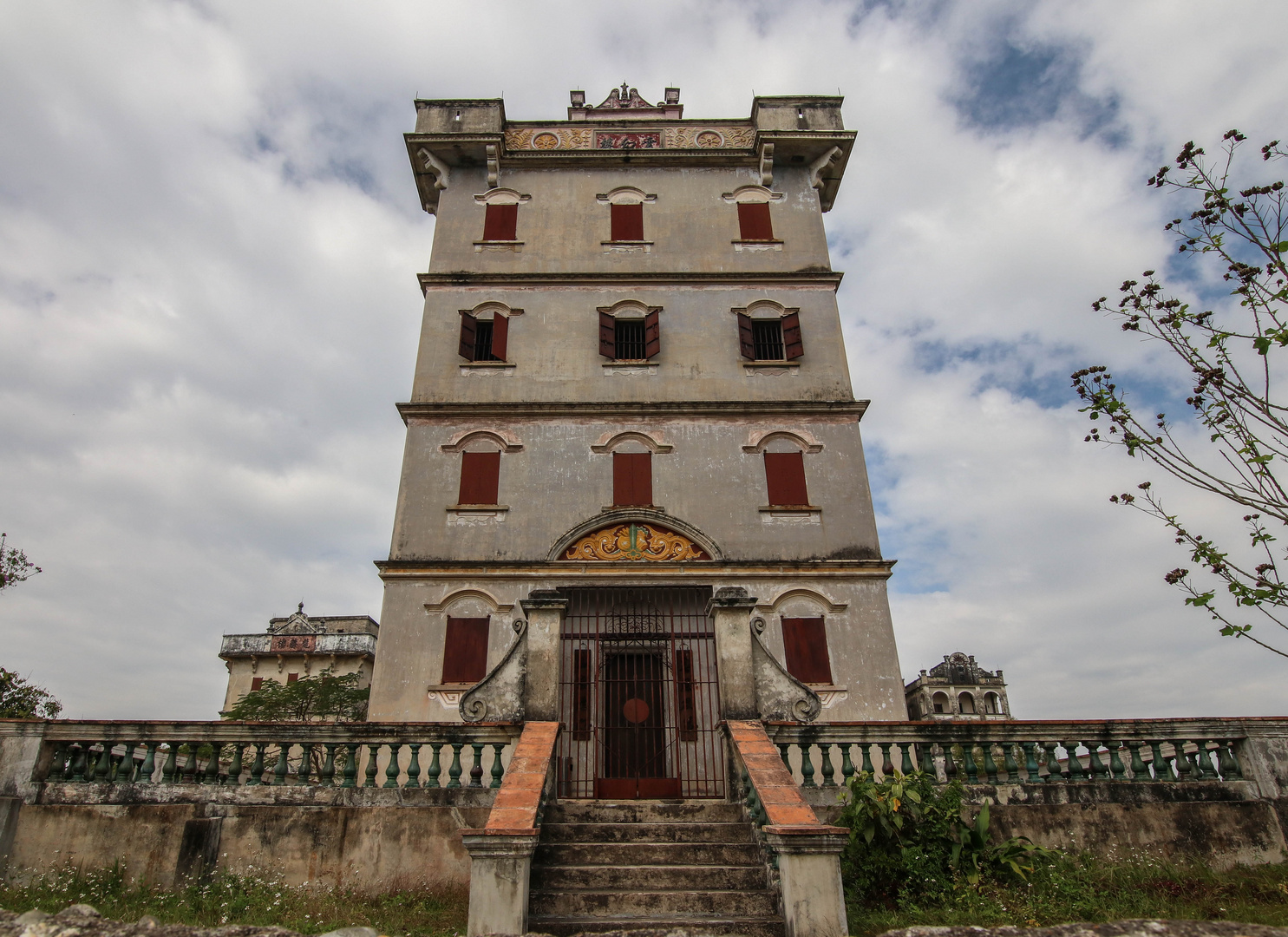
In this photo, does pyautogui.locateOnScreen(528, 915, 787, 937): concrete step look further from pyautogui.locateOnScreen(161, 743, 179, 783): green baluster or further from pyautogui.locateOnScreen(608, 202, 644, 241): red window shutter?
pyautogui.locateOnScreen(608, 202, 644, 241): red window shutter

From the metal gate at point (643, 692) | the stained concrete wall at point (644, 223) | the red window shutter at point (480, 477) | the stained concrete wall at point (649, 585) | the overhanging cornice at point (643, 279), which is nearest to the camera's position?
the metal gate at point (643, 692)

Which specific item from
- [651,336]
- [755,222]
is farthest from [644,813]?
[755,222]

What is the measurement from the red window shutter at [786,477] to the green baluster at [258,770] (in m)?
9.92

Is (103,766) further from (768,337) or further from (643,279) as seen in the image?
(768,337)

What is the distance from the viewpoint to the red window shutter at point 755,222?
1833 cm

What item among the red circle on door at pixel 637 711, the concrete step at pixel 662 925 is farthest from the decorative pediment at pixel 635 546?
the concrete step at pixel 662 925

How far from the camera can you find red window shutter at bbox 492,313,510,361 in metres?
16.7

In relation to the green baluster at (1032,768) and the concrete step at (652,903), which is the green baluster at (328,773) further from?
the green baluster at (1032,768)

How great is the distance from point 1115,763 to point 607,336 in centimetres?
1207

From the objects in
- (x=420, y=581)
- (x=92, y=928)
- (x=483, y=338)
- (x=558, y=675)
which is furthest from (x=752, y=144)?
(x=92, y=928)

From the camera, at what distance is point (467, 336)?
16.7 metres

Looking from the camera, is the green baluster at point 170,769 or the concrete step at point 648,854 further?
the green baluster at point 170,769

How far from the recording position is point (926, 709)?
47594mm

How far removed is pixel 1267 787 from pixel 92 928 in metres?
9.97
